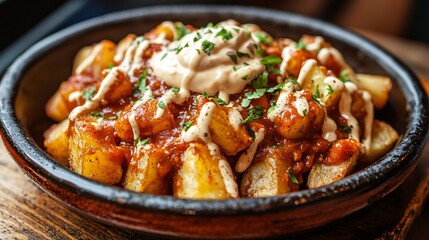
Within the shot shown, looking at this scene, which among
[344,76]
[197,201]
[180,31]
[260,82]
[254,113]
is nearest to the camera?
[197,201]

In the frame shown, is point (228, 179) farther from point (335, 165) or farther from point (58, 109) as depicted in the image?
point (58, 109)

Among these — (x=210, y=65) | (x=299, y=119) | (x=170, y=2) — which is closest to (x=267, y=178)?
(x=299, y=119)

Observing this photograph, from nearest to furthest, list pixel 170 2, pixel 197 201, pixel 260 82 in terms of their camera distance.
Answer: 1. pixel 197 201
2. pixel 260 82
3. pixel 170 2

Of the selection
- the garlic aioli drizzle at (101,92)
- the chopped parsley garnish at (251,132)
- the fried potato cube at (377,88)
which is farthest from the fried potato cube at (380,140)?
the garlic aioli drizzle at (101,92)

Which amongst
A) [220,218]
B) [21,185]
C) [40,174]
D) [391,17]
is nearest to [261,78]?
[220,218]

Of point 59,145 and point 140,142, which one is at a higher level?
point 140,142

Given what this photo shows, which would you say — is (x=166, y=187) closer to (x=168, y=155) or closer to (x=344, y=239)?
(x=168, y=155)
